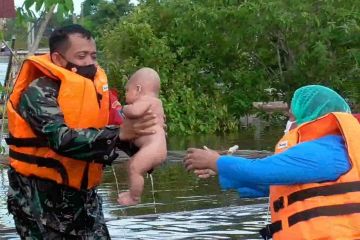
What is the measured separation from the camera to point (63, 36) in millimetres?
4500

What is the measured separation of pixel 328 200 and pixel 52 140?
123 centimetres

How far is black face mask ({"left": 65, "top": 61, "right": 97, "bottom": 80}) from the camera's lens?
4.50m

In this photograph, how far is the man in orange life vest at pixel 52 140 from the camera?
4355 mm

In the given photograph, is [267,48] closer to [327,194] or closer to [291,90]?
[291,90]

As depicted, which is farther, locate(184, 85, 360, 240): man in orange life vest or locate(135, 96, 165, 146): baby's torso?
locate(135, 96, 165, 146): baby's torso

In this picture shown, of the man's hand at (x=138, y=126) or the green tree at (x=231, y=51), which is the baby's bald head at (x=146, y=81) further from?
the green tree at (x=231, y=51)

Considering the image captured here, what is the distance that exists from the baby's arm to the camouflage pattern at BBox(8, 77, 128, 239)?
0.11 meters

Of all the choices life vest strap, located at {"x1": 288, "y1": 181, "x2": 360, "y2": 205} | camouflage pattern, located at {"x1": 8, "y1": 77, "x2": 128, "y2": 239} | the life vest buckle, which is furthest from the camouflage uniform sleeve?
life vest strap, located at {"x1": 288, "y1": 181, "x2": 360, "y2": 205}

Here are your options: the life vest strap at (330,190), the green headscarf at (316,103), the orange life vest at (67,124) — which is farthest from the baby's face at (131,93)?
the life vest strap at (330,190)

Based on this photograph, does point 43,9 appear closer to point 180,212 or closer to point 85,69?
point 85,69

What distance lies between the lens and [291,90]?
21500 millimetres

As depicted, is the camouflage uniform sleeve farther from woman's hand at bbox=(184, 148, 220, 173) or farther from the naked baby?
woman's hand at bbox=(184, 148, 220, 173)

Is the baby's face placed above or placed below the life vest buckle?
above

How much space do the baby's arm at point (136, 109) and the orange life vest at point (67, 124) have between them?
0.28 m
